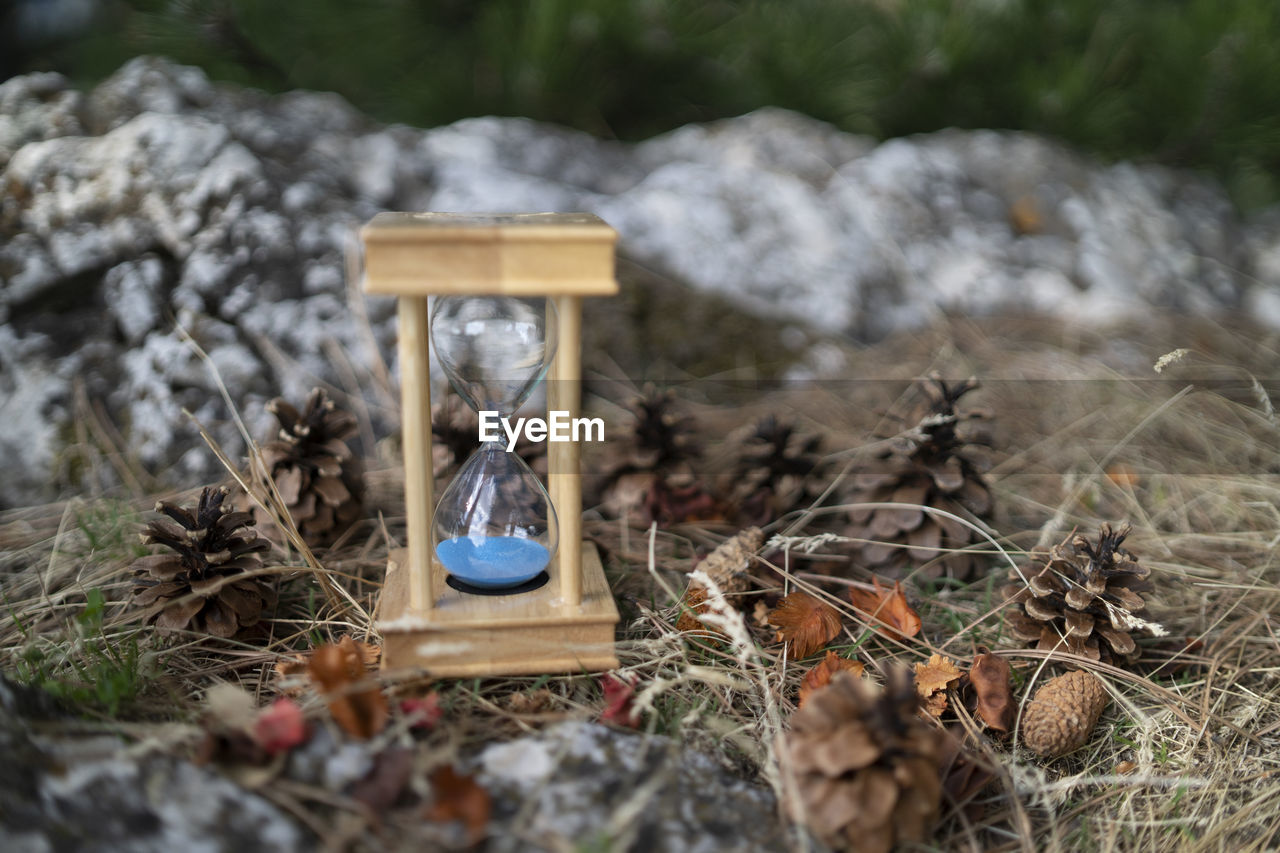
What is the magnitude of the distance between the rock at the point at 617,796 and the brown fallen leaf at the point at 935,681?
0.94 feet

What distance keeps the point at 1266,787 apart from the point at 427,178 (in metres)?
1.98

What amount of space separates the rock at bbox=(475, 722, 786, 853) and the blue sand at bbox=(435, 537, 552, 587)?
26 cm

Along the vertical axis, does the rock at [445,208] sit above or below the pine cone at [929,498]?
above

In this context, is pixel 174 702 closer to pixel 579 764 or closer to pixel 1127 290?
pixel 579 764

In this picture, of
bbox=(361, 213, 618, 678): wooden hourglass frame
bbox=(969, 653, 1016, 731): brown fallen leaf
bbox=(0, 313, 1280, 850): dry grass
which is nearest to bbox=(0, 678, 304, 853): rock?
bbox=(0, 313, 1280, 850): dry grass

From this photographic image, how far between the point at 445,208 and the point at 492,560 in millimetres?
1191

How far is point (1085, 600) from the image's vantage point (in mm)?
1188

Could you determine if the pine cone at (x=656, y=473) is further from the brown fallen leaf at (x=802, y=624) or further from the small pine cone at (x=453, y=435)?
the brown fallen leaf at (x=802, y=624)

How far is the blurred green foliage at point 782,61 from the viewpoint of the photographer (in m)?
2.20

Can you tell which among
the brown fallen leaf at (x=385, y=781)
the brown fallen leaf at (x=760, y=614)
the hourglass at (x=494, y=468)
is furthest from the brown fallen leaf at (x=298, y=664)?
the brown fallen leaf at (x=760, y=614)

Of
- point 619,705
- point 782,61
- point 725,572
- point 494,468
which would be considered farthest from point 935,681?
point 782,61

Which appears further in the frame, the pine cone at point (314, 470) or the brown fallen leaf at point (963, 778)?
the pine cone at point (314, 470)

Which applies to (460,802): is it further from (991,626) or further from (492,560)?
(991,626)

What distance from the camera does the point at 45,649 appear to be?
1174 millimetres
